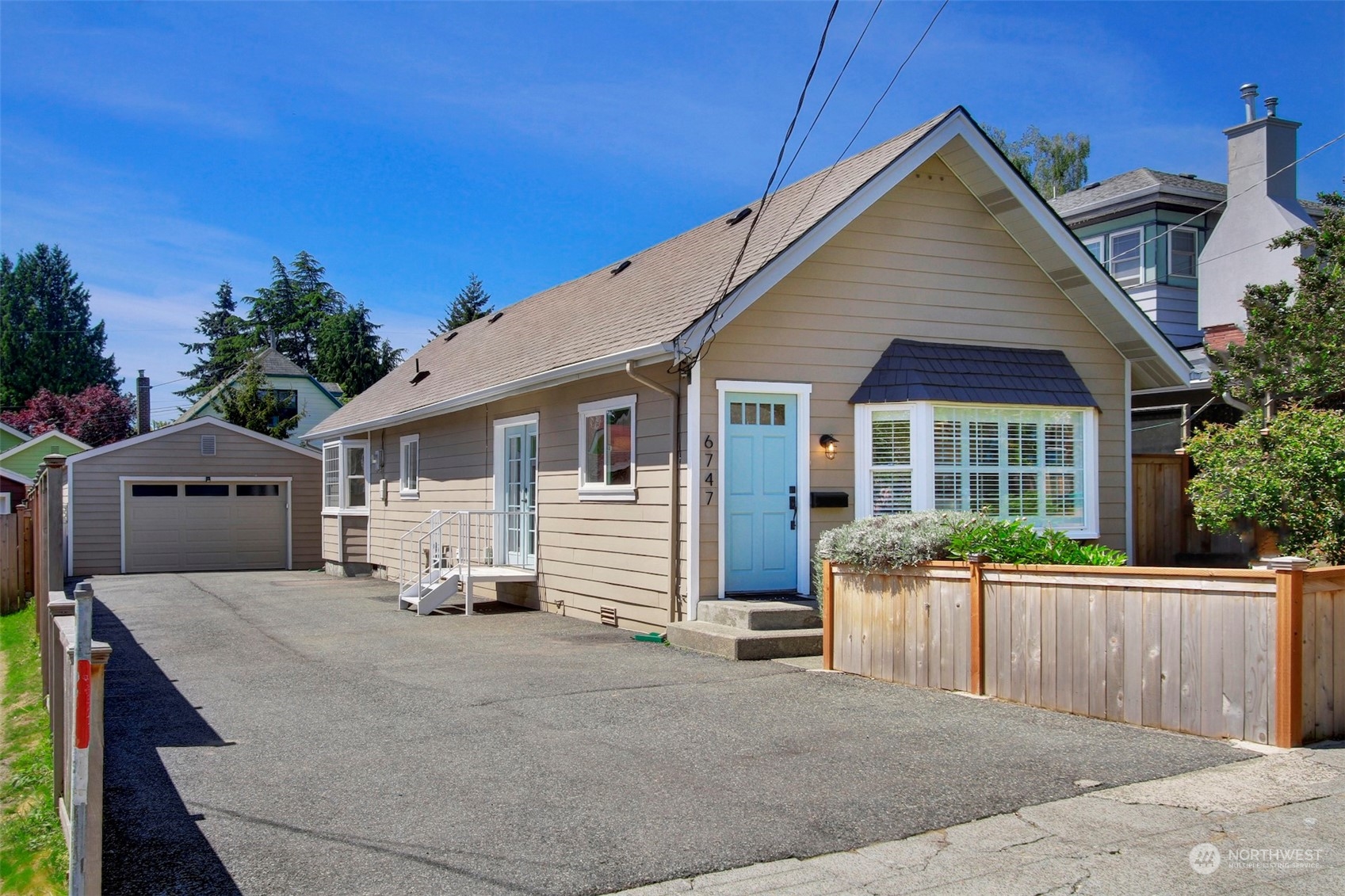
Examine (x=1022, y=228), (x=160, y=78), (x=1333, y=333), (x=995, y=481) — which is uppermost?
(x=160, y=78)

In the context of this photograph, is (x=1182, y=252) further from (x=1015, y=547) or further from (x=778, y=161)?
(x=1015, y=547)

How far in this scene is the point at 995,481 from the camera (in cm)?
1202

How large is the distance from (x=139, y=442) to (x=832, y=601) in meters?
20.4

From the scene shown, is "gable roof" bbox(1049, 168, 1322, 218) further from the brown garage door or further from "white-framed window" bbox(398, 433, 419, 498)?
the brown garage door

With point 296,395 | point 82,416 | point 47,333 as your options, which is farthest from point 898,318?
point 47,333

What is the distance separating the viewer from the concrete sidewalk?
430 cm

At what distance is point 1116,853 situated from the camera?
4.64m

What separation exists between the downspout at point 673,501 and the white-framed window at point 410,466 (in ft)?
30.7

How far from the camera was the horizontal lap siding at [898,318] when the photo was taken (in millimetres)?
11398

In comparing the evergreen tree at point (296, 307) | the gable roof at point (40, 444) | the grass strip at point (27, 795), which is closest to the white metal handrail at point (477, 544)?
the grass strip at point (27, 795)

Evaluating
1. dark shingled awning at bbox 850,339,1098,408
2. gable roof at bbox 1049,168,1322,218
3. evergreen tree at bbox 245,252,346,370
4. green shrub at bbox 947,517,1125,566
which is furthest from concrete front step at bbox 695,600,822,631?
evergreen tree at bbox 245,252,346,370

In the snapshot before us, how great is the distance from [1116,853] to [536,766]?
3.05m

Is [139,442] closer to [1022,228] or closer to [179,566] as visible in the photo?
[179,566]

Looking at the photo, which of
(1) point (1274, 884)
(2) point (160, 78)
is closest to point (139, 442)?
(2) point (160, 78)
